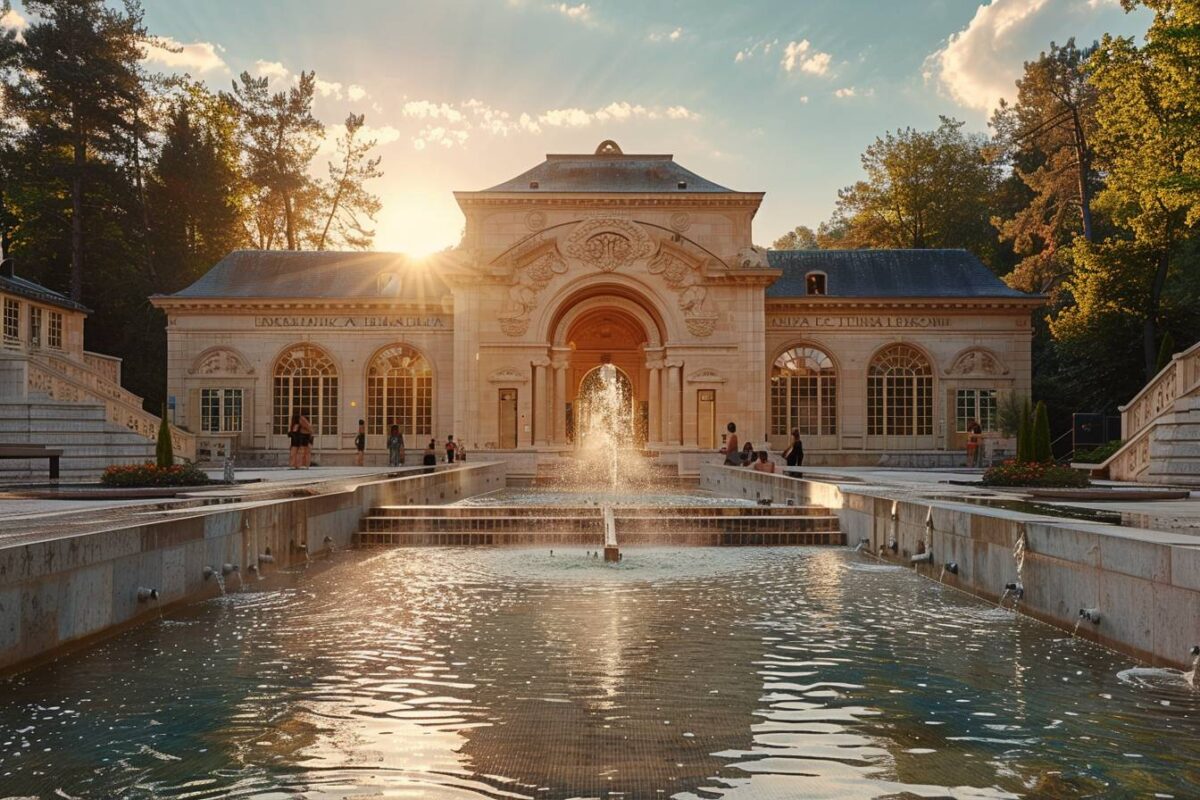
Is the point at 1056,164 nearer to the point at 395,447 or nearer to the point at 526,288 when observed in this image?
the point at 526,288

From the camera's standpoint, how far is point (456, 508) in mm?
15078

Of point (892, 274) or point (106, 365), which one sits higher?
point (892, 274)

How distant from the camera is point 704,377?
37281mm

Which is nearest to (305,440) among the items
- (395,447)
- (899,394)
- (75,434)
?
(395,447)

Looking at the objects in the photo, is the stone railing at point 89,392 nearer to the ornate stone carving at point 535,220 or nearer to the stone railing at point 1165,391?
the ornate stone carving at point 535,220

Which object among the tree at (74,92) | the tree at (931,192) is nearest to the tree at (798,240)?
the tree at (931,192)

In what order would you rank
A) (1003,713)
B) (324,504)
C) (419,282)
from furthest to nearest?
(419,282) < (324,504) < (1003,713)

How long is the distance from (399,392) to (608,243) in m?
10.6

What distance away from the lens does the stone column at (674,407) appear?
3734 cm

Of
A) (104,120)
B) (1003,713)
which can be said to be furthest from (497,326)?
(1003,713)

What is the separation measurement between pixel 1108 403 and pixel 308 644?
34.0 m

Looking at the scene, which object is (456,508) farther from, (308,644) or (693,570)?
(308,644)

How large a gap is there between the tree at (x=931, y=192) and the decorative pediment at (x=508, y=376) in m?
28.0

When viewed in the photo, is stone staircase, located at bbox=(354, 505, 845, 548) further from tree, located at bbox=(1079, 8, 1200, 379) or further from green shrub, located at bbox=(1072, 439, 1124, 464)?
tree, located at bbox=(1079, 8, 1200, 379)
